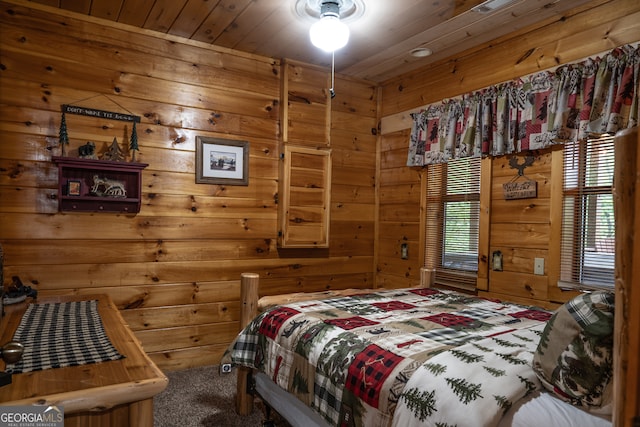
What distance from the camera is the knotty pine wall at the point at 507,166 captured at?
255 cm

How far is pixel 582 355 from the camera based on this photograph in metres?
1.14

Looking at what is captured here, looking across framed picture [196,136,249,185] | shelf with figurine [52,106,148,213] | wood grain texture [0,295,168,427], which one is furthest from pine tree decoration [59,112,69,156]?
wood grain texture [0,295,168,427]

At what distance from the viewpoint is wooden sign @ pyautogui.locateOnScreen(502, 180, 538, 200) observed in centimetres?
280

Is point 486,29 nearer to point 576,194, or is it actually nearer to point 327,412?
point 576,194

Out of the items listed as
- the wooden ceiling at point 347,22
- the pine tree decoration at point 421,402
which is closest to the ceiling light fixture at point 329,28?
the wooden ceiling at point 347,22

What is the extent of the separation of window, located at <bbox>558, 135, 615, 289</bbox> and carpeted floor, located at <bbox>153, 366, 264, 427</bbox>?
7.21 ft

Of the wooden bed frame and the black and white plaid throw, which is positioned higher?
the wooden bed frame

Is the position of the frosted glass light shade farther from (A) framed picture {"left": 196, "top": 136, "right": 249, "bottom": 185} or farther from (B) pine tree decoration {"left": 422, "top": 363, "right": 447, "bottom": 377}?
(B) pine tree decoration {"left": 422, "top": 363, "right": 447, "bottom": 377}

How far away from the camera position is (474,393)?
118 centimetres

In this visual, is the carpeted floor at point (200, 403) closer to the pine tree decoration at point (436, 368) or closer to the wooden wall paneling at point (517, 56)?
the pine tree decoration at point (436, 368)

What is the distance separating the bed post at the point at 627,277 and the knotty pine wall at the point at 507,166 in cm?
224

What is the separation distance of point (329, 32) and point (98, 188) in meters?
1.93

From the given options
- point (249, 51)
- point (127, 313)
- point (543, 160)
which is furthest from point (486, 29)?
point (127, 313)

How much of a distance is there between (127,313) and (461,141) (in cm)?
290
